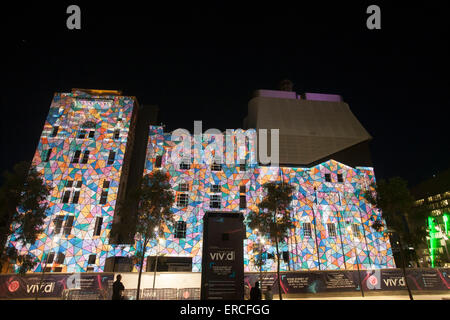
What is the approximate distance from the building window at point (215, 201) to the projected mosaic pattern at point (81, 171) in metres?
15.3

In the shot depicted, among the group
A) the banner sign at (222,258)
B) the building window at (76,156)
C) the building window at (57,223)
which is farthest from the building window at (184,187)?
the banner sign at (222,258)

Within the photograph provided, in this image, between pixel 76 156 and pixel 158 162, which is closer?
pixel 76 156

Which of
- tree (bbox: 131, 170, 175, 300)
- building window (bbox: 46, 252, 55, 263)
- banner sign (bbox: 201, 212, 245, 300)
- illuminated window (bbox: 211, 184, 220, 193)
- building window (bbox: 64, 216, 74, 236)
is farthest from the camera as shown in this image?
illuminated window (bbox: 211, 184, 220, 193)

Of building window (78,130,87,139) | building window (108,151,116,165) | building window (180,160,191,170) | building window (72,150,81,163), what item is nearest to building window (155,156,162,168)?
building window (180,160,191,170)

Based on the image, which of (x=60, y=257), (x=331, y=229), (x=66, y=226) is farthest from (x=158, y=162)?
(x=331, y=229)

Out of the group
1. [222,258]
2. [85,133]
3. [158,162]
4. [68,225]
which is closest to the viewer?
[222,258]

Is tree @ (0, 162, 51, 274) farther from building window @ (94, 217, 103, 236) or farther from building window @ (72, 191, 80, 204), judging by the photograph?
building window @ (72, 191, 80, 204)

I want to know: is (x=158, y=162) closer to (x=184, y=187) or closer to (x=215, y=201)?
(x=184, y=187)

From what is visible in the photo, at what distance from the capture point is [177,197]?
4494 centimetres

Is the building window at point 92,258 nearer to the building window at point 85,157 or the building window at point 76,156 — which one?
the building window at point 85,157

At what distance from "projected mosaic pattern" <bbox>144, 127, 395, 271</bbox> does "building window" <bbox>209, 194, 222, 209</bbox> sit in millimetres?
459

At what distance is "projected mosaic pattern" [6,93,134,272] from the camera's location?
130ft

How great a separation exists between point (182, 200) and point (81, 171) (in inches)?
670

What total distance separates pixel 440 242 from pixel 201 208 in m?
73.5
